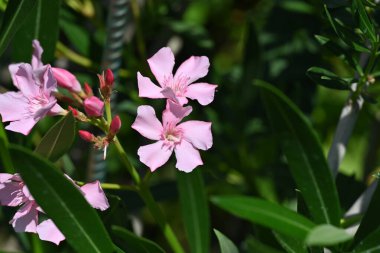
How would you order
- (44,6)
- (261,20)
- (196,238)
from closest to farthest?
(196,238) → (44,6) → (261,20)

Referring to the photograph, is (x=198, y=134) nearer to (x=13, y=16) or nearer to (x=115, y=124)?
(x=115, y=124)

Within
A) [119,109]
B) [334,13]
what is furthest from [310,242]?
[119,109]

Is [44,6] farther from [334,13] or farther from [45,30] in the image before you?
[334,13]

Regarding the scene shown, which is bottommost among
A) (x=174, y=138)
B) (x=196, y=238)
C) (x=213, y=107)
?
(x=213, y=107)

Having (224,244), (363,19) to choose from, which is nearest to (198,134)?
(224,244)

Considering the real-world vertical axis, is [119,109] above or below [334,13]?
below

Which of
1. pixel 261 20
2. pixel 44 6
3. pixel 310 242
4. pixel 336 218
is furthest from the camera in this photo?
pixel 261 20

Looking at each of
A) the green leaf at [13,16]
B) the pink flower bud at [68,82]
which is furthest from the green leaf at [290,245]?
the green leaf at [13,16]
